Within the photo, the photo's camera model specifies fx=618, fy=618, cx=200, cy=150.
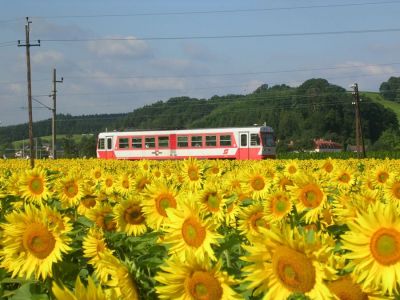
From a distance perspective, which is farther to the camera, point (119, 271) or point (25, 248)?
point (25, 248)

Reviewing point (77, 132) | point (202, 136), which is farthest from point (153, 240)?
point (77, 132)

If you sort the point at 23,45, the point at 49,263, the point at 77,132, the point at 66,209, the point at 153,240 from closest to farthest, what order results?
the point at 49,263 → the point at 153,240 → the point at 66,209 → the point at 23,45 → the point at 77,132

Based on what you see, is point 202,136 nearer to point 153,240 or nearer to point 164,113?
point 153,240

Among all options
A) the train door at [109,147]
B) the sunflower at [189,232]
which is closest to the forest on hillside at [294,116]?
the train door at [109,147]

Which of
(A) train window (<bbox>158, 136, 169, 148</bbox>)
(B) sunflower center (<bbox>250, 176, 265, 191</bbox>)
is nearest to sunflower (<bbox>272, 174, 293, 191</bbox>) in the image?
(B) sunflower center (<bbox>250, 176, 265, 191</bbox>)

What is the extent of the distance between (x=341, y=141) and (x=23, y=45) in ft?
283

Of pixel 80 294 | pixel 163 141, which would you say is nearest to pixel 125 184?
pixel 80 294

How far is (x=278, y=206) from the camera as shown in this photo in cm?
369

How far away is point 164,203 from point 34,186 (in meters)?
1.67

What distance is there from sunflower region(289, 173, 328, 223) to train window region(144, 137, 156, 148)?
3777 cm

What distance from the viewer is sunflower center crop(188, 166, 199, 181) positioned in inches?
221

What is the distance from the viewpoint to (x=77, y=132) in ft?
582

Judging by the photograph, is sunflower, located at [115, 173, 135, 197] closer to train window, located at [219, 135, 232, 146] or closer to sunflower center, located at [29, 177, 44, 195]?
sunflower center, located at [29, 177, 44, 195]

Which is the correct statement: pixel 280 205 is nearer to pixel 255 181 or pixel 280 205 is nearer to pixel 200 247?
pixel 200 247
